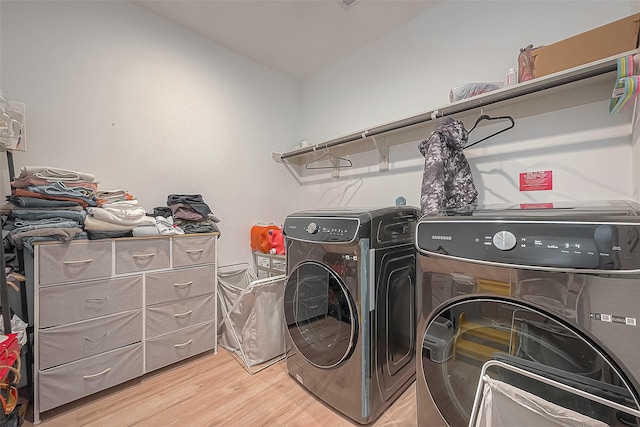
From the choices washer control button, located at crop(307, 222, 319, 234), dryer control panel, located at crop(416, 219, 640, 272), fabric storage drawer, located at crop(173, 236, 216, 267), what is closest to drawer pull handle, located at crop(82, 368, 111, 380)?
fabric storage drawer, located at crop(173, 236, 216, 267)

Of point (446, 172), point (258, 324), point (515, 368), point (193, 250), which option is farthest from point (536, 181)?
point (193, 250)

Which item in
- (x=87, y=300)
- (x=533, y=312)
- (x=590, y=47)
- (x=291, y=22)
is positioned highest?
(x=291, y=22)

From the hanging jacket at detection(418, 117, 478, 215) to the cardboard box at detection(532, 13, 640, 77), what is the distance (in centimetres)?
41

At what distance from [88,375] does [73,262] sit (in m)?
0.59

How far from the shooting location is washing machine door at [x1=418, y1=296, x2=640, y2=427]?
1.93 ft

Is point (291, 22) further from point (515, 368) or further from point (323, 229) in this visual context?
point (515, 368)

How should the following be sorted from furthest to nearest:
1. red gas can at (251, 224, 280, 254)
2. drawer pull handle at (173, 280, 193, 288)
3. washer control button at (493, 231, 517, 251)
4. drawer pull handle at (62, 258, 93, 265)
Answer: red gas can at (251, 224, 280, 254) → drawer pull handle at (173, 280, 193, 288) → drawer pull handle at (62, 258, 93, 265) → washer control button at (493, 231, 517, 251)

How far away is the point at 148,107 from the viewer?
187 cm

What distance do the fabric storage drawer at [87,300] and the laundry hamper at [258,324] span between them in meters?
0.60

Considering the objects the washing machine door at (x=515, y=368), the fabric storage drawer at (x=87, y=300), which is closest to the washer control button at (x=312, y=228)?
the washing machine door at (x=515, y=368)

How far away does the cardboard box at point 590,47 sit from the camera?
101cm

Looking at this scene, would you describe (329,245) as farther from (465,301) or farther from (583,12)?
(583,12)

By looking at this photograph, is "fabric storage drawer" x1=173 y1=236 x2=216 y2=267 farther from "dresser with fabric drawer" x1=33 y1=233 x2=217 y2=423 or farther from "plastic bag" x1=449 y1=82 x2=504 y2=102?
"plastic bag" x1=449 y1=82 x2=504 y2=102

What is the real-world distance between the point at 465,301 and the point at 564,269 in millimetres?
254
